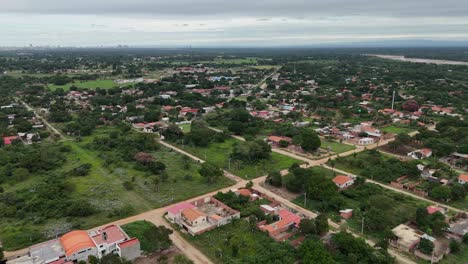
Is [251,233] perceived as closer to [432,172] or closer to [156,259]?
[156,259]

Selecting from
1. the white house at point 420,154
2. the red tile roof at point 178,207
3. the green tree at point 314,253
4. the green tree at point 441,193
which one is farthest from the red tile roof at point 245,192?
the white house at point 420,154

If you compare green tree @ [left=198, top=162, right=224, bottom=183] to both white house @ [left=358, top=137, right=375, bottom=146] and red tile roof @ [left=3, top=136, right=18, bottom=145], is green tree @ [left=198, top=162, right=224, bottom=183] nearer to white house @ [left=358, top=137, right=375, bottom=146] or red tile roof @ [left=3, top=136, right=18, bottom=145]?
white house @ [left=358, top=137, right=375, bottom=146]

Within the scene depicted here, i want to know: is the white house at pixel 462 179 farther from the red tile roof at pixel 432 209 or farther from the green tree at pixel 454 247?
the green tree at pixel 454 247

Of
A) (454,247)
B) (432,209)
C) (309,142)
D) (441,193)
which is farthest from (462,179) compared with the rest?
(309,142)

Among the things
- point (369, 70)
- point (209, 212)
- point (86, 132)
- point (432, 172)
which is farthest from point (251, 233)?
point (369, 70)

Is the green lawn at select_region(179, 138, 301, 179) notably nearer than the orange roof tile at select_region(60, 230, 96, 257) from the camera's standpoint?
No

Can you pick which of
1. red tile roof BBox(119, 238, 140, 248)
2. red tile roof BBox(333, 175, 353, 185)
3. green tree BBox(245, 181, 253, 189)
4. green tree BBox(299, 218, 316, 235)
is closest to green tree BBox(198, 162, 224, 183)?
green tree BBox(245, 181, 253, 189)
